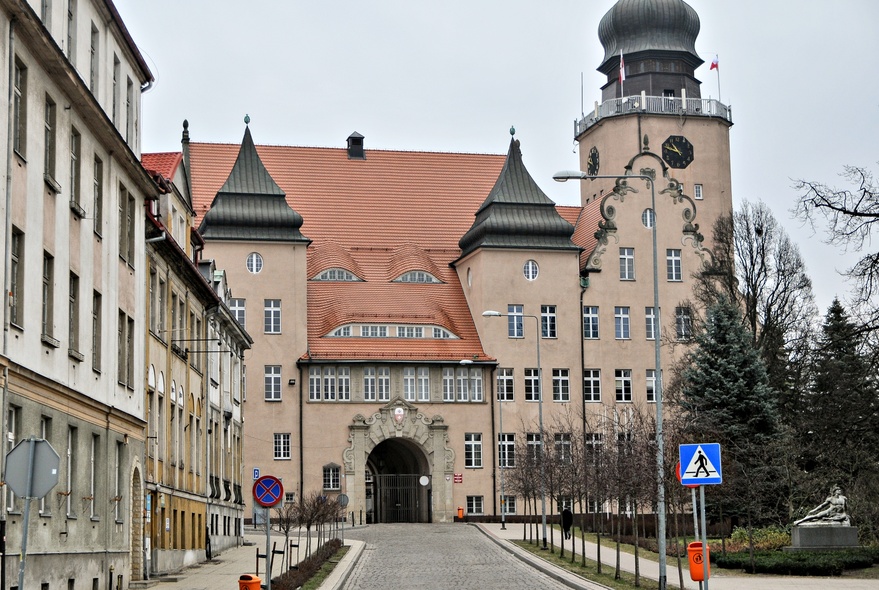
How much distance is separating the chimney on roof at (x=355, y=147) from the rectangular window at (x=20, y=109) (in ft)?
209

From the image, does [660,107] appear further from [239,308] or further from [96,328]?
[96,328]

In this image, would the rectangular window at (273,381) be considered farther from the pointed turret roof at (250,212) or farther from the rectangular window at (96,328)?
the rectangular window at (96,328)

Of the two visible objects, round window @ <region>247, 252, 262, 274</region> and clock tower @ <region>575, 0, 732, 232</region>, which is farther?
clock tower @ <region>575, 0, 732, 232</region>

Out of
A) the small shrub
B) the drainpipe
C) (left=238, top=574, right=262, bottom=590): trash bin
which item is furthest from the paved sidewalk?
the drainpipe

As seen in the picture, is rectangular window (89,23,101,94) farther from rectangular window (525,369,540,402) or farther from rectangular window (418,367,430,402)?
rectangular window (525,369,540,402)

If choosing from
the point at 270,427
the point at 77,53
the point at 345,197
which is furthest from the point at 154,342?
the point at 345,197

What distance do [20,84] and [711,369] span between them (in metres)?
38.7

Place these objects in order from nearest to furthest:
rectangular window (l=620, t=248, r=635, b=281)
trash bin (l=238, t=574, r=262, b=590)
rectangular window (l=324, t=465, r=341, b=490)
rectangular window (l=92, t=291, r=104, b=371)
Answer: trash bin (l=238, t=574, r=262, b=590), rectangular window (l=92, t=291, r=104, b=371), rectangular window (l=324, t=465, r=341, b=490), rectangular window (l=620, t=248, r=635, b=281)

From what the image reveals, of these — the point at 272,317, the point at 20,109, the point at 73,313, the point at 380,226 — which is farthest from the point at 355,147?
the point at 20,109

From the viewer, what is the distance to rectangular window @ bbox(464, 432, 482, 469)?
235 ft

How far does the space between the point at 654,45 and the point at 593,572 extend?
161 ft

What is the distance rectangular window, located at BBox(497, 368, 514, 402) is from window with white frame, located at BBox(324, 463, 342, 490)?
9.08 meters

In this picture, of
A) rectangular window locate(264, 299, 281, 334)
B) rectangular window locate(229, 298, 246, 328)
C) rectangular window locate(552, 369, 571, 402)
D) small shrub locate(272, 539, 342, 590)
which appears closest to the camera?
small shrub locate(272, 539, 342, 590)

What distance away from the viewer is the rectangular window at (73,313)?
24.5m
